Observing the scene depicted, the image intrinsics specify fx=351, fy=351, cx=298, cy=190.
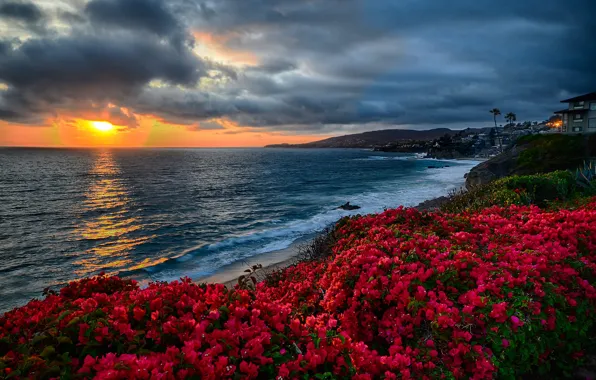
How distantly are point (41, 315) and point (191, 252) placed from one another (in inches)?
709

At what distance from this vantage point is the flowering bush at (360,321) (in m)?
3.23

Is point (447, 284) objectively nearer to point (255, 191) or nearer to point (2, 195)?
point (255, 191)

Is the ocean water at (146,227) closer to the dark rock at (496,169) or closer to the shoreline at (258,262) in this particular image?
the shoreline at (258,262)

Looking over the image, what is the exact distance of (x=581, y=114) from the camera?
154 ft

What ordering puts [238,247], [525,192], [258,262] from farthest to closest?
[238,247] < [258,262] < [525,192]

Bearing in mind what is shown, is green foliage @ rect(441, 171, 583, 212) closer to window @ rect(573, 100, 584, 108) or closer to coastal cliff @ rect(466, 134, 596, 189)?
coastal cliff @ rect(466, 134, 596, 189)

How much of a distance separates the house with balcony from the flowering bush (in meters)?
51.9

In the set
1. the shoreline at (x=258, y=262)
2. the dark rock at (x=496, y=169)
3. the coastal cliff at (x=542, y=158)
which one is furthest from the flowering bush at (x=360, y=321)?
the dark rock at (x=496, y=169)

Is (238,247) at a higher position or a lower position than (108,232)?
lower

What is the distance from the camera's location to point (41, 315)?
4.27m

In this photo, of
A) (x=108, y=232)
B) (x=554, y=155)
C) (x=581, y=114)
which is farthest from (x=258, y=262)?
(x=581, y=114)

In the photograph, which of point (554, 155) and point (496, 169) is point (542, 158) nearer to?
point (554, 155)

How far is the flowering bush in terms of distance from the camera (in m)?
3.23

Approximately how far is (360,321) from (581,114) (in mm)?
57104
